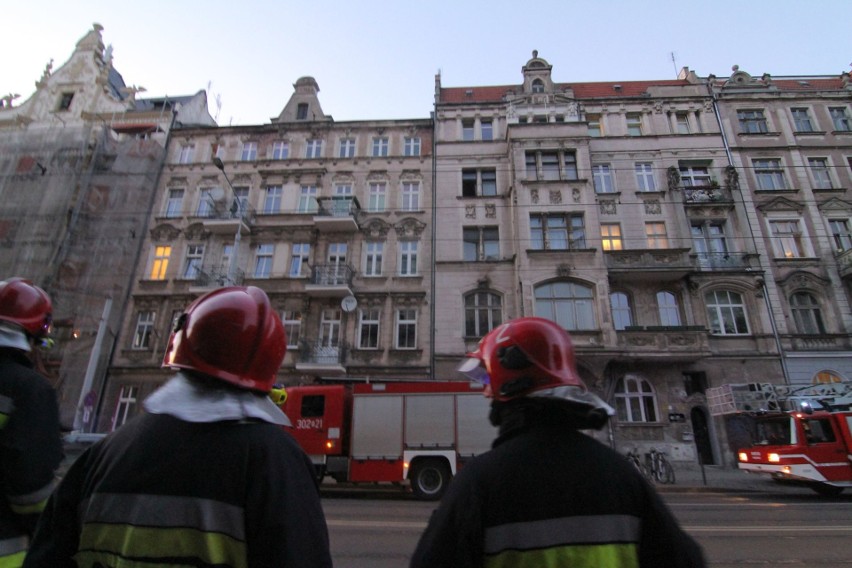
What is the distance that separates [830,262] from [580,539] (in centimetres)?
2507

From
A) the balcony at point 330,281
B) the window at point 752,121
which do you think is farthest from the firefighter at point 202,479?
the window at point 752,121

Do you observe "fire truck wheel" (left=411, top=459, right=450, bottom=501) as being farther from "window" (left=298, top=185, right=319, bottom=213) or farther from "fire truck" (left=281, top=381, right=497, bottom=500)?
"window" (left=298, top=185, right=319, bottom=213)

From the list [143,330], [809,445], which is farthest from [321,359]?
[809,445]

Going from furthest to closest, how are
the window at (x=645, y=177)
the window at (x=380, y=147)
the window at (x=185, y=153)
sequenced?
the window at (x=185, y=153) < the window at (x=380, y=147) < the window at (x=645, y=177)

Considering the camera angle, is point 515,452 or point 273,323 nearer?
point 515,452

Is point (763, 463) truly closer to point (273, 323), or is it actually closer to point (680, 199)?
point (680, 199)

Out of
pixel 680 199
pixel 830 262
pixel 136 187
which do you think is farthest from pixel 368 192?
pixel 830 262

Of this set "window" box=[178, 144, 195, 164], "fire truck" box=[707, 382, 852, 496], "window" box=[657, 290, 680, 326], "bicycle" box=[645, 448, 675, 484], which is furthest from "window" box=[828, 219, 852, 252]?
"window" box=[178, 144, 195, 164]

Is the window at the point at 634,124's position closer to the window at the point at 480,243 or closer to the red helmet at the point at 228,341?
the window at the point at 480,243

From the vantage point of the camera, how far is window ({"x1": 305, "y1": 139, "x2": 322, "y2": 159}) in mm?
23703

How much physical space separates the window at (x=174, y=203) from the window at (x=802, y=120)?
105 feet

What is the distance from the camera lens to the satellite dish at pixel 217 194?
22.6 m

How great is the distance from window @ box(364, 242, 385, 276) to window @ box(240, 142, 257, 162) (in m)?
8.66

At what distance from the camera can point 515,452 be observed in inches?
61.0
